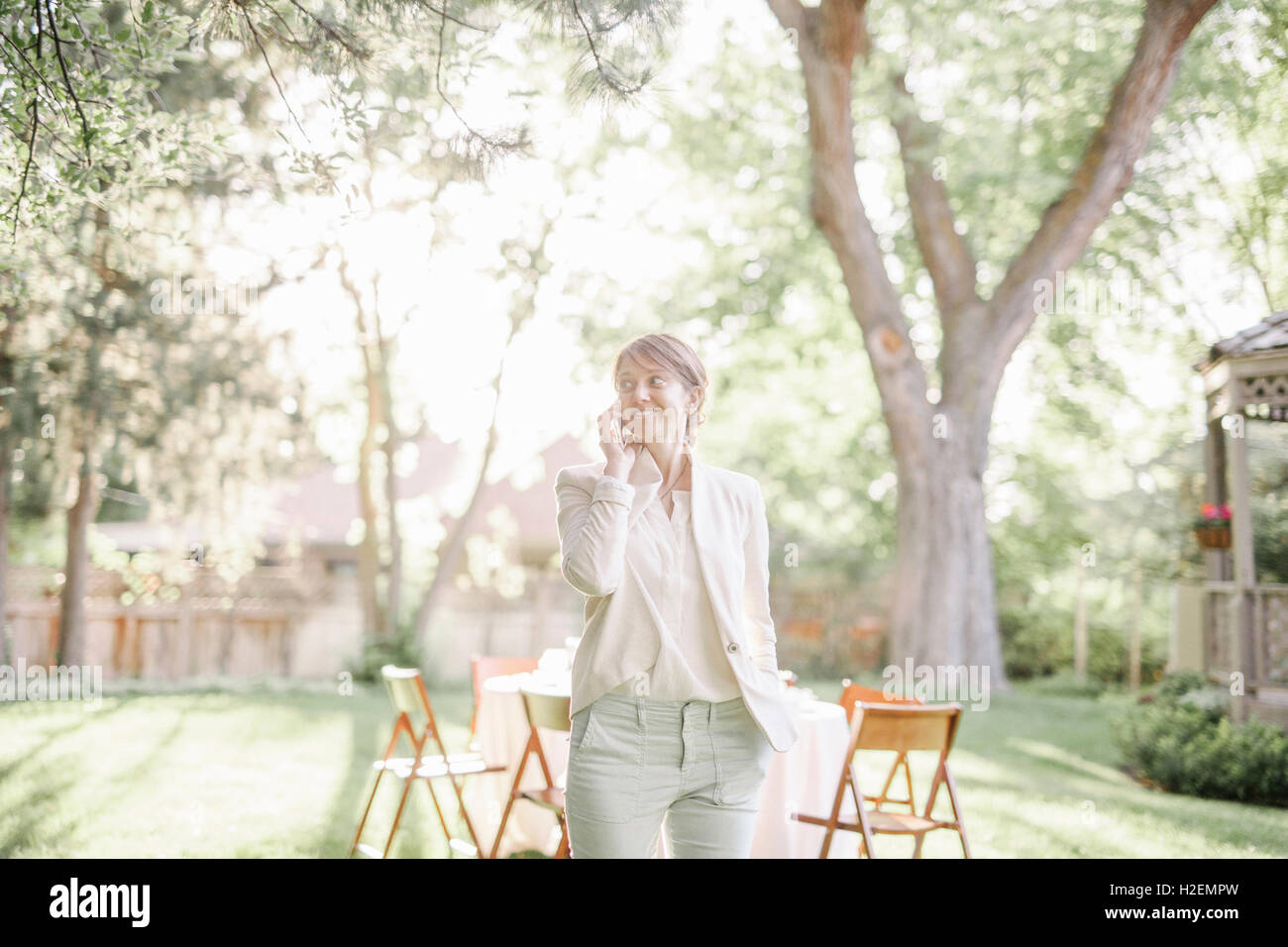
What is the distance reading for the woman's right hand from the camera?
8.28 ft

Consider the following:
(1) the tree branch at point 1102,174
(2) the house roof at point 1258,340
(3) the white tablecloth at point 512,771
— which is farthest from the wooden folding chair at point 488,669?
(1) the tree branch at point 1102,174

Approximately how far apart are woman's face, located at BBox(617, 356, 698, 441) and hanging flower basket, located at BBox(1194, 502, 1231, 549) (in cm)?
1009

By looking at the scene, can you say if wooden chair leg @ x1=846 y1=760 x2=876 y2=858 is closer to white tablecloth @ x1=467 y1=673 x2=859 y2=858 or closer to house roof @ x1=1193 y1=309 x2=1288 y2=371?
white tablecloth @ x1=467 y1=673 x2=859 y2=858

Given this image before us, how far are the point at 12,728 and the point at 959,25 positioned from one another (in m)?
11.9

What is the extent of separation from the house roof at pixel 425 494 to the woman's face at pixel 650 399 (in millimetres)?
21155

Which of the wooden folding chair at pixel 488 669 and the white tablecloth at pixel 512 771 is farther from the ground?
the wooden folding chair at pixel 488 669

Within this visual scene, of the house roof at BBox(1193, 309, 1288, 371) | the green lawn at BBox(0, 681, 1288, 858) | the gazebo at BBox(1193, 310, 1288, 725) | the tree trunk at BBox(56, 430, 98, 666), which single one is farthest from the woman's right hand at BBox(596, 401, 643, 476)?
the tree trunk at BBox(56, 430, 98, 666)

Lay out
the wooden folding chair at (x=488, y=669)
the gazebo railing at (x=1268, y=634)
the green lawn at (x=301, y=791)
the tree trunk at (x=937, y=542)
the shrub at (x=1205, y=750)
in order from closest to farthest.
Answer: the green lawn at (x=301, y=791) < the wooden folding chair at (x=488, y=669) < the shrub at (x=1205, y=750) < the gazebo railing at (x=1268, y=634) < the tree trunk at (x=937, y=542)

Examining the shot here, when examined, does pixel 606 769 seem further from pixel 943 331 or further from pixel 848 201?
pixel 943 331

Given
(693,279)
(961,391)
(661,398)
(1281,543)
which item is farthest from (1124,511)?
(661,398)

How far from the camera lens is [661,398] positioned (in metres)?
2.57

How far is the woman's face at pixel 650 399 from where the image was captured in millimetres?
2547

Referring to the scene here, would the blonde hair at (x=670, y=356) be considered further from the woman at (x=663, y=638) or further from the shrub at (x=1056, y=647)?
the shrub at (x=1056, y=647)
